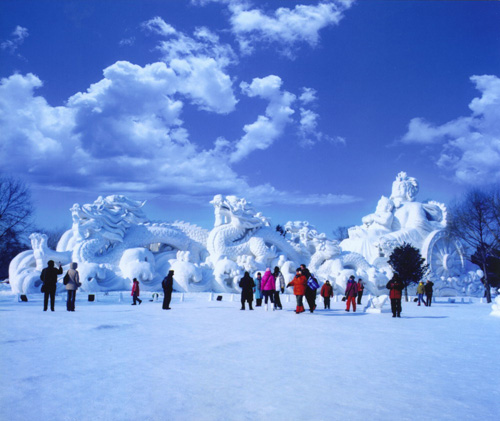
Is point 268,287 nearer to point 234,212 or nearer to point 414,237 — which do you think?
point 234,212

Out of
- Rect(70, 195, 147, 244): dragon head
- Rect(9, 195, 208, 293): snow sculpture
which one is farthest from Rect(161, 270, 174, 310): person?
Rect(70, 195, 147, 244): dragon head

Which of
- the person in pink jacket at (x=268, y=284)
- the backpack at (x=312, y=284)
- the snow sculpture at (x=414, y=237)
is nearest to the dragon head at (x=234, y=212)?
the snow sculpture at (x=414, y=237)

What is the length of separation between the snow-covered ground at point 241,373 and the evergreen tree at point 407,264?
40.2ft

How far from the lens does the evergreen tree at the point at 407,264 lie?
18109mm

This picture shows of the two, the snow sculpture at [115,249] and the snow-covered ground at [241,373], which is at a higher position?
the snow sculpture at [115,249]

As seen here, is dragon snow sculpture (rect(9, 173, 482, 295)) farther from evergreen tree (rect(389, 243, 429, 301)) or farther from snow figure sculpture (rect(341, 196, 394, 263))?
evergreen tree (rect(389, 243, 429, 301))

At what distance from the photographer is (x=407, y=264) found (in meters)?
18.2

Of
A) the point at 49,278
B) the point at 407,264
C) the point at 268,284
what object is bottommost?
the point at 268,284

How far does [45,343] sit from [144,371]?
5.86ft

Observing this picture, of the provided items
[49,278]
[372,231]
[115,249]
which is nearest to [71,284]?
[49,278]

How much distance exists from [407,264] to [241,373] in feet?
53.3

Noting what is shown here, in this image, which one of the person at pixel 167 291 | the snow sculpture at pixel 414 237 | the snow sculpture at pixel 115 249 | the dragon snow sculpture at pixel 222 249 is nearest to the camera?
the person at pixel 167 291

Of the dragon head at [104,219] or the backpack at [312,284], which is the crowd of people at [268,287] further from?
the dragon head at [104,219]

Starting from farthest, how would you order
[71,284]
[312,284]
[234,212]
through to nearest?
[234,212]
[312,284]
[71,284]
